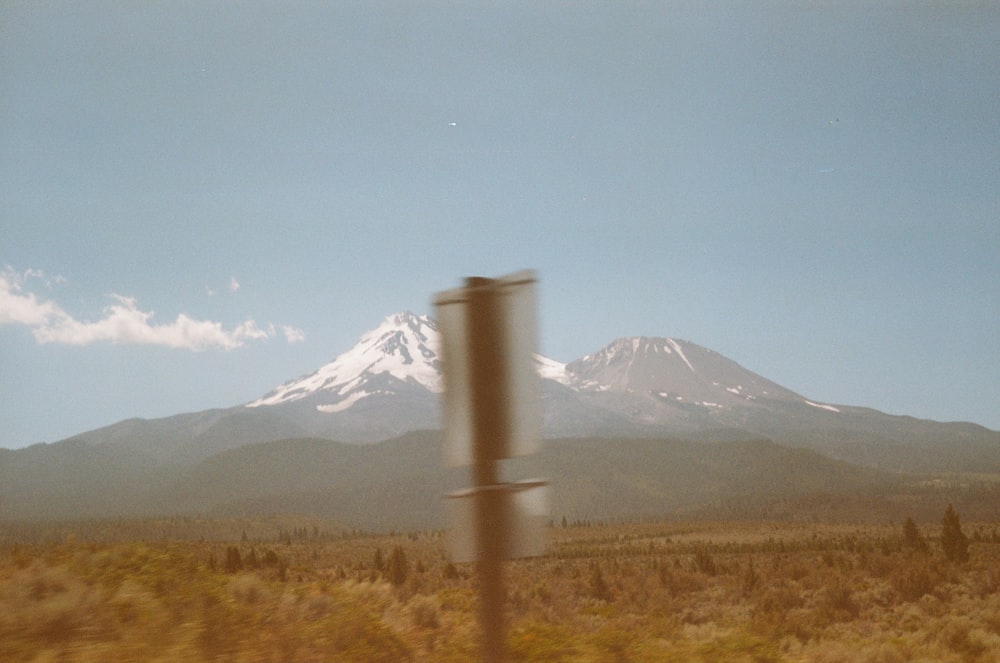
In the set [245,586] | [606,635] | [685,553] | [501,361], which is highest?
[501,361]

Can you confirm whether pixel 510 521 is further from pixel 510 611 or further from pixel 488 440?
pixel 510 611

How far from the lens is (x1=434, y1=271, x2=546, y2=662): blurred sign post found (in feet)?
20.6

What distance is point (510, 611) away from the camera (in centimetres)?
2053

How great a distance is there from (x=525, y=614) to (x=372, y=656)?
35.9ft

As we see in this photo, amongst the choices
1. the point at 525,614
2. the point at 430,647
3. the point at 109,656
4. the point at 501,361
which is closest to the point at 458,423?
the point at 501,361

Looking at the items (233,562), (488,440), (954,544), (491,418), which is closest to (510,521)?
(488,440)

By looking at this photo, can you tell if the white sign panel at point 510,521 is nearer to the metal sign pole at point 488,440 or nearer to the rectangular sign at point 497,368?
the metal sign pole at point 488,440

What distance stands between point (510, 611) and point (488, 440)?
15.4 metres

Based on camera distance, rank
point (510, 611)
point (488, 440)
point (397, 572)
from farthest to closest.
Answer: point (397, 572), point (510, 611), point (488, 440)

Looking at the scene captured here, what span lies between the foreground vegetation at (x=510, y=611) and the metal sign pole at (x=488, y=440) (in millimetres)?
3001

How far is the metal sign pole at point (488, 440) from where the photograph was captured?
625cm

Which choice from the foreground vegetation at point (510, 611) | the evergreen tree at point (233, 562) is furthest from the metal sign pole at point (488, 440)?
the evergreen tree at point (233, 562)

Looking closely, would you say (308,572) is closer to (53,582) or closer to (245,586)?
(245,586)

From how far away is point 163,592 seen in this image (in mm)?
10781
